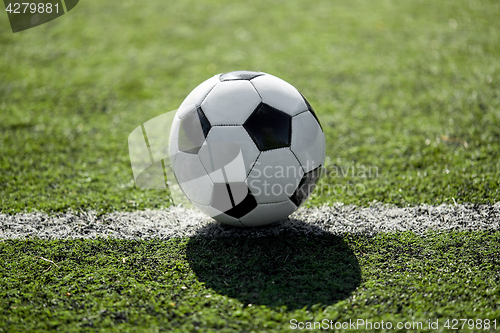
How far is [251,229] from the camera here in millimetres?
3242

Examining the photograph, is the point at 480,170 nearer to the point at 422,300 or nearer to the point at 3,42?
the point at 422,300

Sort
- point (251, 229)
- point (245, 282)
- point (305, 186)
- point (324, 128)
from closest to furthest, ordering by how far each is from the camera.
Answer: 1. point (245, 282)
2. point (305, 186)
3. point (251, 229)
4. point (324, 128)

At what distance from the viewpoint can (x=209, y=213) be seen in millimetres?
3084

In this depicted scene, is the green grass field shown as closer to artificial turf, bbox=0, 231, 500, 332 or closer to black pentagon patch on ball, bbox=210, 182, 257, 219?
artificial turf, bbox=0, 231, 500, 332

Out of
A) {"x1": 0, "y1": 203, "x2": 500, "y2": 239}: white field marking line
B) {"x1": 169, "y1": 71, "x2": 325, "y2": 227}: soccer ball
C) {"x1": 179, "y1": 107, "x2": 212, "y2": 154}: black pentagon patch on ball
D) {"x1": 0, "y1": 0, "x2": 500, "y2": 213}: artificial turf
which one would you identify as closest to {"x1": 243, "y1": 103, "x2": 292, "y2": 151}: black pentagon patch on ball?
{"x1": 169, "y1": 71, "x2": 325, "y2": 227}: soccer ball

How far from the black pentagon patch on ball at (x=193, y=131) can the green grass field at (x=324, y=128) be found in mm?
708

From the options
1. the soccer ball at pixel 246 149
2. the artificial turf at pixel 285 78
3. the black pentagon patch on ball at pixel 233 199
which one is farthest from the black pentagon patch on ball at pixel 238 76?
the artificial turf at pixel 285 78

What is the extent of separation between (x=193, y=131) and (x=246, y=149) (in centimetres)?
39

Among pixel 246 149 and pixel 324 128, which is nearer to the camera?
pixel 246 149

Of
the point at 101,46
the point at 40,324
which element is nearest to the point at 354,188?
the point at 40,324

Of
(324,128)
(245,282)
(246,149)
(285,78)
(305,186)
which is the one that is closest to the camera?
(245,282)

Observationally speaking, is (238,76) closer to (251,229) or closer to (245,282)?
(251,229)

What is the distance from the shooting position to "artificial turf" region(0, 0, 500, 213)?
13.0 ft

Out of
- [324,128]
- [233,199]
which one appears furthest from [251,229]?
[324,128]
